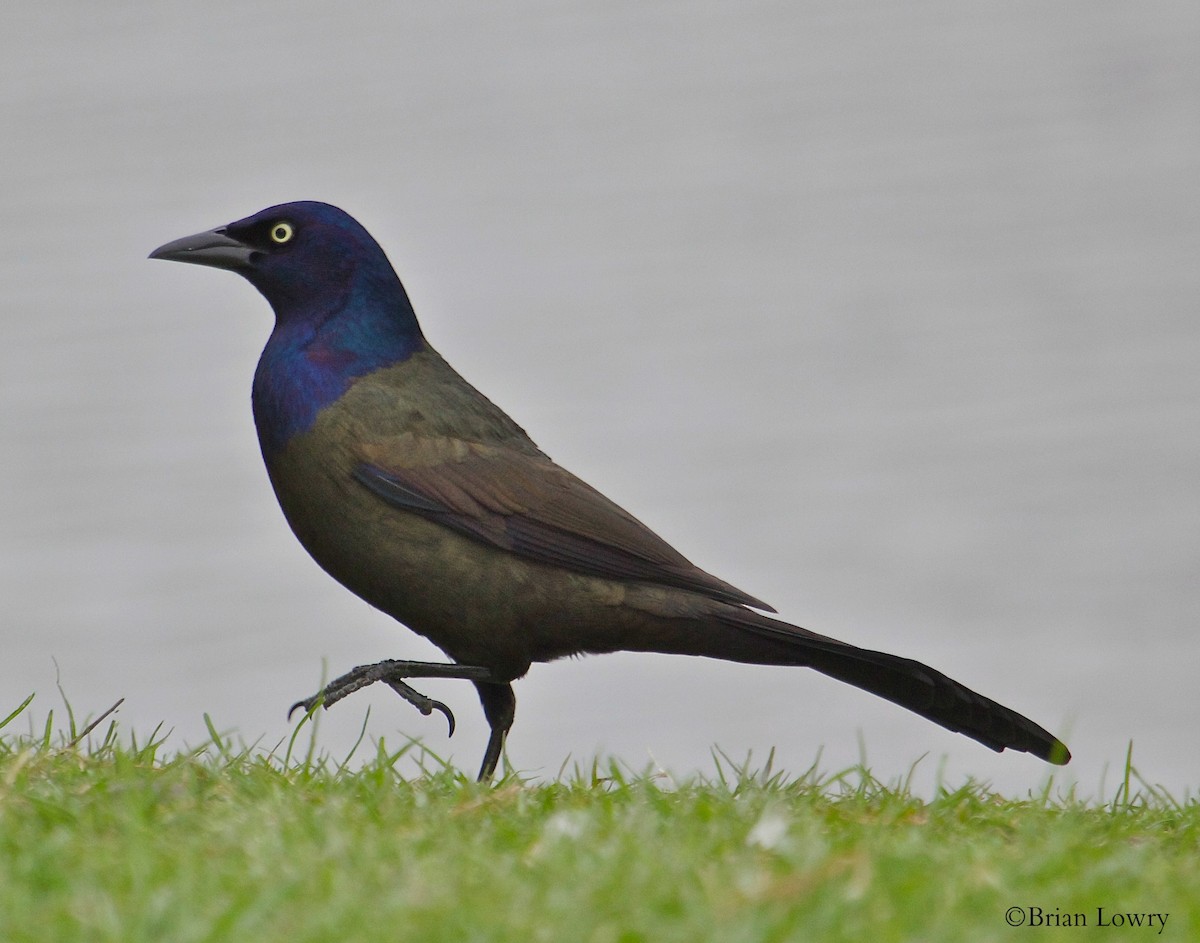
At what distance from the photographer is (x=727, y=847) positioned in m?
2.99

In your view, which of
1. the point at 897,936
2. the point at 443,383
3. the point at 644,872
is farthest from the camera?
the point at 443,383

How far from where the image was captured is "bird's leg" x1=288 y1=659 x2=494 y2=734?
4.48m

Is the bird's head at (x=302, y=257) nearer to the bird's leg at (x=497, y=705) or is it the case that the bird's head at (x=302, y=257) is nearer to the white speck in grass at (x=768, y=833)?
the bird's leg at (x=497, y=705)

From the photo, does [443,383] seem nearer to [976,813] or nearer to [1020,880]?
[976,813]

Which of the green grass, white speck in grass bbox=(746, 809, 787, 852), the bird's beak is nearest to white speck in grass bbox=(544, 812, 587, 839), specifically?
the green grass

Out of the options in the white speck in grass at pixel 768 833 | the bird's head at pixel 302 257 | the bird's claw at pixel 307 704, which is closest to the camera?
the white speck in grass at pixel 768 833

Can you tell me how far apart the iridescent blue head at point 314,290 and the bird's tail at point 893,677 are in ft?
4.35

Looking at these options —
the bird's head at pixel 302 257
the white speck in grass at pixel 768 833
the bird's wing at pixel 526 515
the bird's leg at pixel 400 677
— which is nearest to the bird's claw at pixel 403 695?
the bird's leg at pixel 400 677

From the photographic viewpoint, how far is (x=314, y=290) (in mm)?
4996

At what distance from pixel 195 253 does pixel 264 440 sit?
2.46 ft

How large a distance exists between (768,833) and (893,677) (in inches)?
→ 58.0

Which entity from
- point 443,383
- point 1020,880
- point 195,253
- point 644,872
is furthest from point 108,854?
point 195,253

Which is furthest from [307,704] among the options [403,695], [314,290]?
[314,290]

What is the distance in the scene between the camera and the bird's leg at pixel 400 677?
4.48 meters
